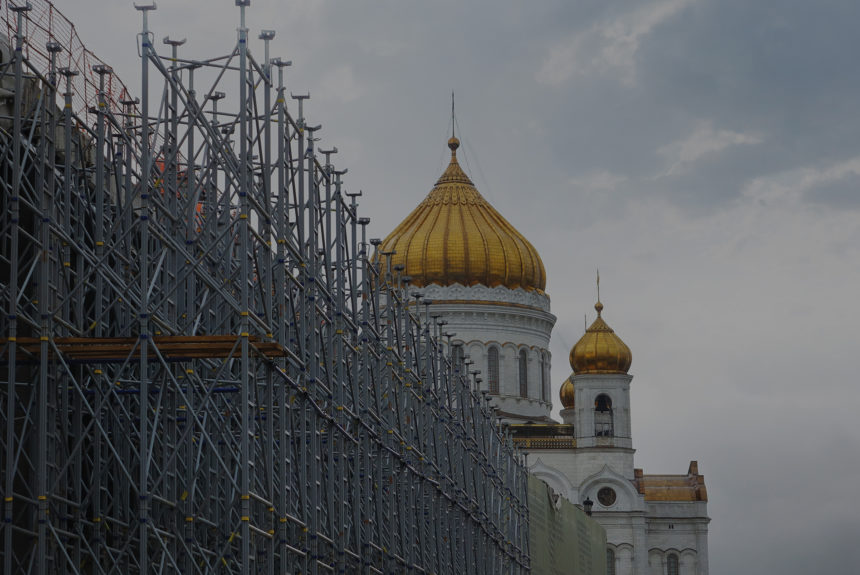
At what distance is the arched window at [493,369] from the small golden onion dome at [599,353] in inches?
165

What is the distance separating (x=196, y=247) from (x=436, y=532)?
45.3 ft

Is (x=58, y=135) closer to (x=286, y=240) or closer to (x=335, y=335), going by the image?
(x=286, y=240)

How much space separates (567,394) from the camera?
84438 millimetres

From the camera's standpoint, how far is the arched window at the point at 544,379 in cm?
7556

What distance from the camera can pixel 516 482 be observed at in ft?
166

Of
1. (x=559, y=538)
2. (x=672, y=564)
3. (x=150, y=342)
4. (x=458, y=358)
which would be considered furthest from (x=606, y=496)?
(x=150, y=342)

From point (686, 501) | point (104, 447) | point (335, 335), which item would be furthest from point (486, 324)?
point (104, 447)

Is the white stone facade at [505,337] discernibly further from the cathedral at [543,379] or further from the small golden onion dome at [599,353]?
the small golden onion dome at [599,353]

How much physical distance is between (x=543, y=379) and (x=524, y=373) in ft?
3.99

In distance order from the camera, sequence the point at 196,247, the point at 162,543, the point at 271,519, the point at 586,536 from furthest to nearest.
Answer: the point at 586,536, the point at 196,247, the point at 271,519, the point at 162,543

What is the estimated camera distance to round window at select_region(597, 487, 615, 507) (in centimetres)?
7500

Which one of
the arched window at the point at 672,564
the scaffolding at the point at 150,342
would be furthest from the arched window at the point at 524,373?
the scaffolding at the point at 150,342

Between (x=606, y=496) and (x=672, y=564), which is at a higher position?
(x=606, y=496)

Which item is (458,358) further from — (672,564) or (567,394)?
(567,394)
